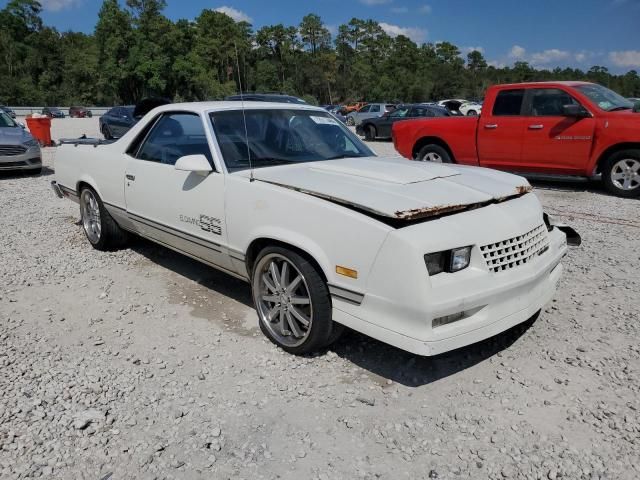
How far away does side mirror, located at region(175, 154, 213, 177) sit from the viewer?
354 centimetres

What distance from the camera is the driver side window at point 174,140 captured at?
399cm

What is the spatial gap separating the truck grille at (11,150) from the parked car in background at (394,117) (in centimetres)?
1250

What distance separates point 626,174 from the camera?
7973 mm

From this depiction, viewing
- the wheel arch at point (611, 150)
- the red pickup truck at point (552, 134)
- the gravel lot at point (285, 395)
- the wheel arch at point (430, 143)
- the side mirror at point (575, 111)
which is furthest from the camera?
the wheel arch at point (430, 143)

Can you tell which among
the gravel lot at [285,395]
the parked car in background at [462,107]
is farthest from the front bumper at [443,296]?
the parked car in background at [462,107]

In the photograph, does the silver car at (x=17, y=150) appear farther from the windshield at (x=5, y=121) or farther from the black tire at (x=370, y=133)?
the black tire at (x=370, y=133)

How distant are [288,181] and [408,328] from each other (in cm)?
122

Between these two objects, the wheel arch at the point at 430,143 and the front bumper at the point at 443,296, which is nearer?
the front bumper at the point at 443,296

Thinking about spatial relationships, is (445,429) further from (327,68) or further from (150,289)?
(327,68)

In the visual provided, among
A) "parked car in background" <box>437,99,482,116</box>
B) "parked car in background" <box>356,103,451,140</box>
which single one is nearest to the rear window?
"parked car in background" <box>356,103,451,140</box>

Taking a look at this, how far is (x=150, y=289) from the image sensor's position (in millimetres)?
4465

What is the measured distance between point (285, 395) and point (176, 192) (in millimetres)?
1886

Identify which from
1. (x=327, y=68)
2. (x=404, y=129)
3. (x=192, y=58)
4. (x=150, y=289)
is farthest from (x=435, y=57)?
(x=150, y=289)

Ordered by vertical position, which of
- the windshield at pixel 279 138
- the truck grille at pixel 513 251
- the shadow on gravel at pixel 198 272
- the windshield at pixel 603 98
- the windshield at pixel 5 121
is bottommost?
the shadow on gravel at pixel 198 272
